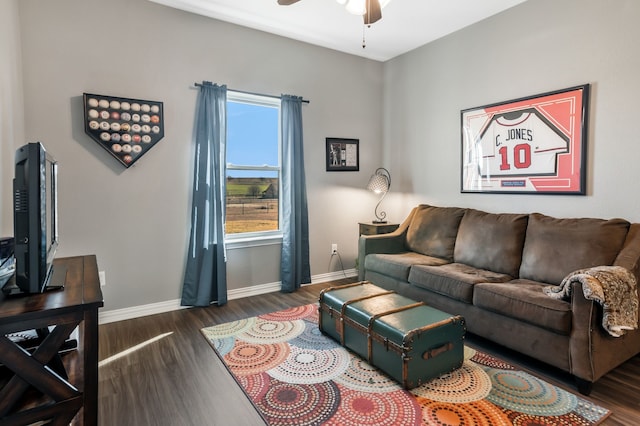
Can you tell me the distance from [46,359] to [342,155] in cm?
361

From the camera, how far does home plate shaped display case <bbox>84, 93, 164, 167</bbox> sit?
2.88 metres

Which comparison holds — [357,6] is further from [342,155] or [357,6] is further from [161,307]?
[161,307]

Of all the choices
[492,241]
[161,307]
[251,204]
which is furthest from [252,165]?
[492,241]

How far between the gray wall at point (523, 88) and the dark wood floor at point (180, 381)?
4.36ft

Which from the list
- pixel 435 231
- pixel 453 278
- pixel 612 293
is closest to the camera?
pixel 612 293

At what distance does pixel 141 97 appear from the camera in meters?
3.12

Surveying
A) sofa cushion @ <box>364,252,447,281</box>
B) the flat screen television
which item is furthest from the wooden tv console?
sofa cushion @ <box>364,252,447,281</box>

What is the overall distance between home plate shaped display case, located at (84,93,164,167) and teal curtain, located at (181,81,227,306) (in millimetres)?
398

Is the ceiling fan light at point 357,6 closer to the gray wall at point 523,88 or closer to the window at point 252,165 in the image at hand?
the window at point 252,165

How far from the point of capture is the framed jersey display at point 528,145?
114 inches

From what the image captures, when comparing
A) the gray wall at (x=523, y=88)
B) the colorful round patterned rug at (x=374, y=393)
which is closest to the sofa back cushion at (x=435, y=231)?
the gray wall at (x=523, y=88)

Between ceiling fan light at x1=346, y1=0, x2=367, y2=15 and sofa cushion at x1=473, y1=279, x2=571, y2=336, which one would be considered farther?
ceiling fan light at x1=346, y1=0, x2=367, y2=15

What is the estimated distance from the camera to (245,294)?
3781mm

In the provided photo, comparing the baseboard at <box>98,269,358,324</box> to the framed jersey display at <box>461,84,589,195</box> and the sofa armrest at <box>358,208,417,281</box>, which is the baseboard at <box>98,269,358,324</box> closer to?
the sofa armrest at <box>358,208,417,281</box>
